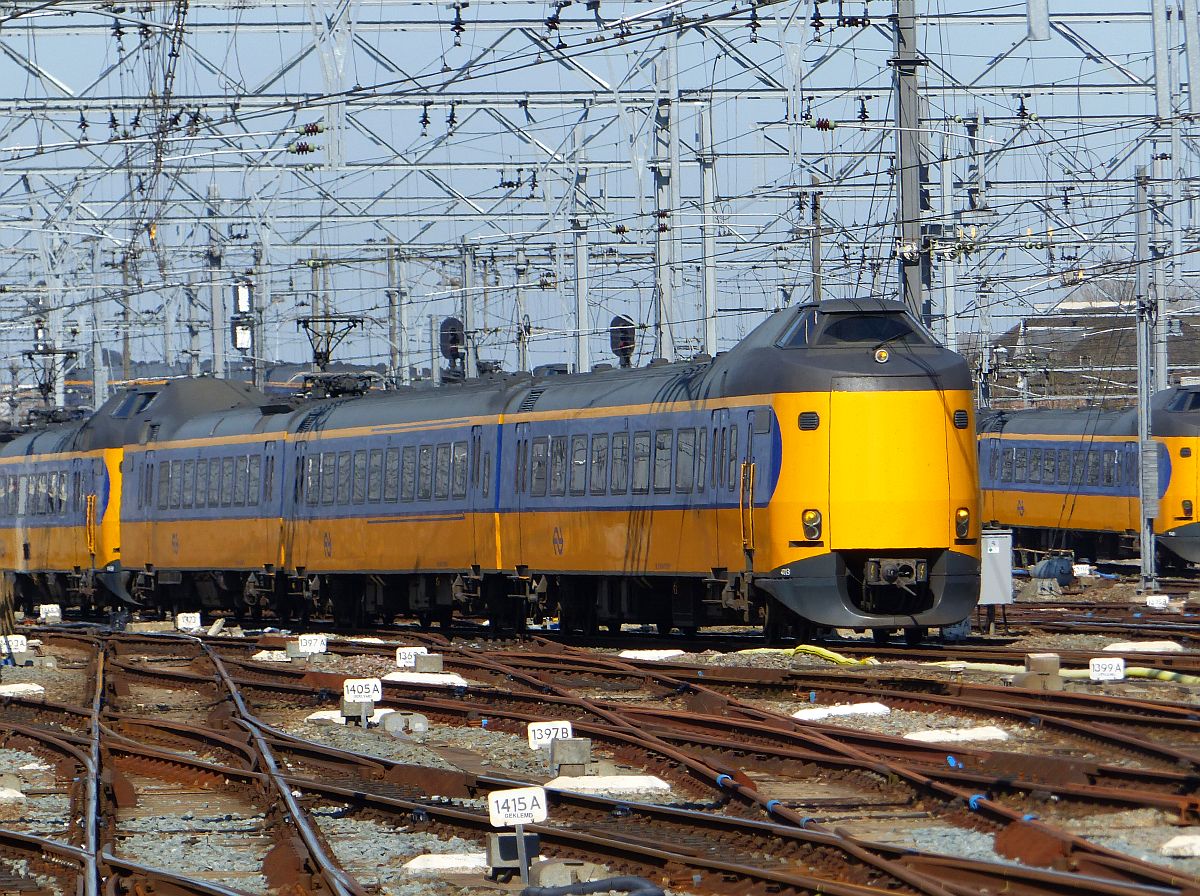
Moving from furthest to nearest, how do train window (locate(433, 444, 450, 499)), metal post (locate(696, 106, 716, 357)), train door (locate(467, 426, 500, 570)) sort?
1. metal post (locate(696, 106, 716, 357))
2. train window (locate(433, 444, 450, 499))
3. train door (locate(467, 426, 500, 570))

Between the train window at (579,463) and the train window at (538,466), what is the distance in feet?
2.06

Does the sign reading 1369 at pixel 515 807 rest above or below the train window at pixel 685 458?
below

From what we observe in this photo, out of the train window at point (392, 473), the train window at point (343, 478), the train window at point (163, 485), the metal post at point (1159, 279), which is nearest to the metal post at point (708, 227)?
the train window at point (392, 473)

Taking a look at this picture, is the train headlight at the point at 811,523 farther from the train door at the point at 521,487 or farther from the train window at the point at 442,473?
the train window at the point at 442,473

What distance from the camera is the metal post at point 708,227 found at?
31853mm

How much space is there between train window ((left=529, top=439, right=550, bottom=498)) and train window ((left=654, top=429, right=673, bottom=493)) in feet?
8.88

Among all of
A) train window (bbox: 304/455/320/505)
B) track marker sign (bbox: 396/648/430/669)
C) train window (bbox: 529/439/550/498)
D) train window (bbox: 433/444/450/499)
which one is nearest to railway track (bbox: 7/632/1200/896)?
track marker sign (bbox: 396/648/430/669)

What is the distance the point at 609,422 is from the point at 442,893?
14.6m

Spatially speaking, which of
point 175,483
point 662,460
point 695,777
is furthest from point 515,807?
point 175,483

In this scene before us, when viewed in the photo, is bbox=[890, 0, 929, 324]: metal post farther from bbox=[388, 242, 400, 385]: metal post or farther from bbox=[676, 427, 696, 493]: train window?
bbox=[388, 242, 400, 385]: metal post

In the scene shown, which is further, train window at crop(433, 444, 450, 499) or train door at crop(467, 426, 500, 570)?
train window at crop(433, 444, 450, 499)

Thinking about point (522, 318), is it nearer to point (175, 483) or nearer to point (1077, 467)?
point (175, 483)

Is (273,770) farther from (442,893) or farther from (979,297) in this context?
(979,297)

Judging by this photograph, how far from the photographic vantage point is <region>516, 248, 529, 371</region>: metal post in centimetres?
3816
